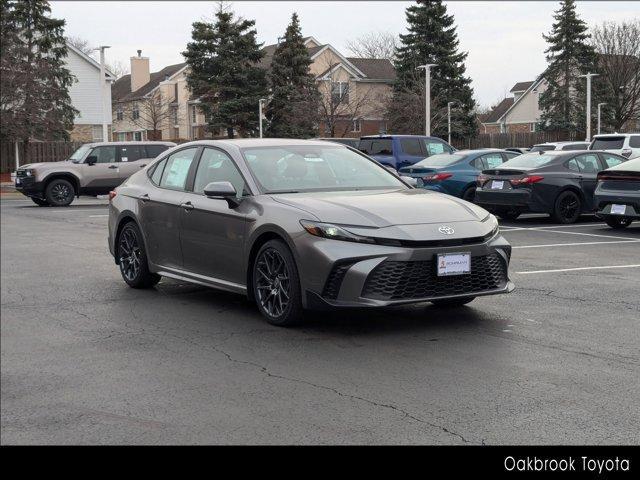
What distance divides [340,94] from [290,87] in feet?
13.7

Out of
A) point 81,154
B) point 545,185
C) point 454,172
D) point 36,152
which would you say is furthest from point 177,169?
point 36,152

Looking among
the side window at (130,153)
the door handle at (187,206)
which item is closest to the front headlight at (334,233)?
the door handle at (187,206)

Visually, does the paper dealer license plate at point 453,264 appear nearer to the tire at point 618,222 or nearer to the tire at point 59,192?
the tire at point 618,222

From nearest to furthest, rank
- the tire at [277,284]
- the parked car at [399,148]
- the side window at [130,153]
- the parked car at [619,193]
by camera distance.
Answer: the tire at [277,284]
the parked car at [619,193]
the parked car at [399,148]
the side window at [130,153]

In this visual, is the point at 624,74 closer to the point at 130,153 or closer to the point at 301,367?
the point at 130,153

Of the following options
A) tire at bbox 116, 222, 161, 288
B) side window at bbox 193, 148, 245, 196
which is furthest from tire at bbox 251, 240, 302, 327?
tire at bbox 116, 222, 161, 288

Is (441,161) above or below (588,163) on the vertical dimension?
above

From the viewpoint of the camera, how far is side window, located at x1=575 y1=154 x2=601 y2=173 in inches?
691

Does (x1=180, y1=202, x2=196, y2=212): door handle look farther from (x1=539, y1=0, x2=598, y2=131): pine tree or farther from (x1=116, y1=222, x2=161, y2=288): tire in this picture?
(x1=539, y1=0, x2=598, y2=131): pine tree

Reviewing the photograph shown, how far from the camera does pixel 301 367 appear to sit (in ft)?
19.0

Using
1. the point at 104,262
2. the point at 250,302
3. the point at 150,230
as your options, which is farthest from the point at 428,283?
the point at 104,262

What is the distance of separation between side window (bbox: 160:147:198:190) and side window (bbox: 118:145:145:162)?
17.1 m

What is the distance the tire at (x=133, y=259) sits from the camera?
882 centimetres
